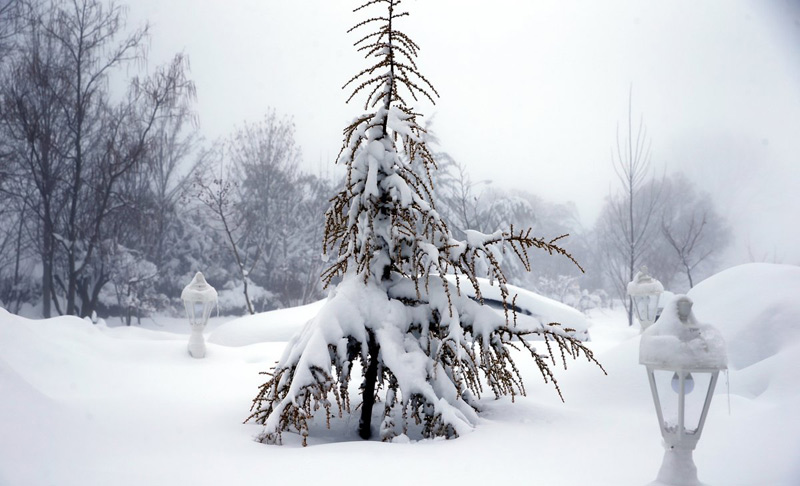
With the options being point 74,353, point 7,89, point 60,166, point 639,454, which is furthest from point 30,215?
point 639,454

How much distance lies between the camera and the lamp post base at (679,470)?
2568 mm

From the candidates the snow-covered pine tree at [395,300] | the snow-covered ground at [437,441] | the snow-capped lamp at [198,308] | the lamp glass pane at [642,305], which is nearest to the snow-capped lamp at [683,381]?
the snow-covered ground at [437,441]

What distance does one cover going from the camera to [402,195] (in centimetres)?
432

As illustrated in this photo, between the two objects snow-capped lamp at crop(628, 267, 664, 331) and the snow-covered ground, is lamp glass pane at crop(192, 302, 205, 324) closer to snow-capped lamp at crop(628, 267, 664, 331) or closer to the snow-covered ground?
the snow-covered ground

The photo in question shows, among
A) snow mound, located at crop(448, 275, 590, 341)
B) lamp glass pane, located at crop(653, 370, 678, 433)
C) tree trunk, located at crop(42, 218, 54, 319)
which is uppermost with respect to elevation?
tree trunk, located at crop(42, 218, 54, 319)

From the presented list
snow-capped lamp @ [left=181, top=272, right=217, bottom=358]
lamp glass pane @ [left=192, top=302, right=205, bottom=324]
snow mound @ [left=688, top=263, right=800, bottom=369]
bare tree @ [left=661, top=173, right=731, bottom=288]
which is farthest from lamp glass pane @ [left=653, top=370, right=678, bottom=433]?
bare tree @ [left=661, top=173, right=731, bottom=288]

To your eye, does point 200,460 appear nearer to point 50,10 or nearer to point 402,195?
point 402,195

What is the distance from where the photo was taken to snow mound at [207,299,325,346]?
11.2 metres

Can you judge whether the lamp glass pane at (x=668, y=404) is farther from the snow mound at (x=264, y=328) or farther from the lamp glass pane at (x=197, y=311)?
the snow mound at (x=264, y=328)

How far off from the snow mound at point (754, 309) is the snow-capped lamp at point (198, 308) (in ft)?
24.1

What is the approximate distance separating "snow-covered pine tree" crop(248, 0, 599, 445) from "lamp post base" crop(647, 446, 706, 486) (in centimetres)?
157

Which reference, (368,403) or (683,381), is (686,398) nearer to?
(683,381)

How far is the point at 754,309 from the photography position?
6.58 metres

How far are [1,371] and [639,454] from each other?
4142 millimetres
